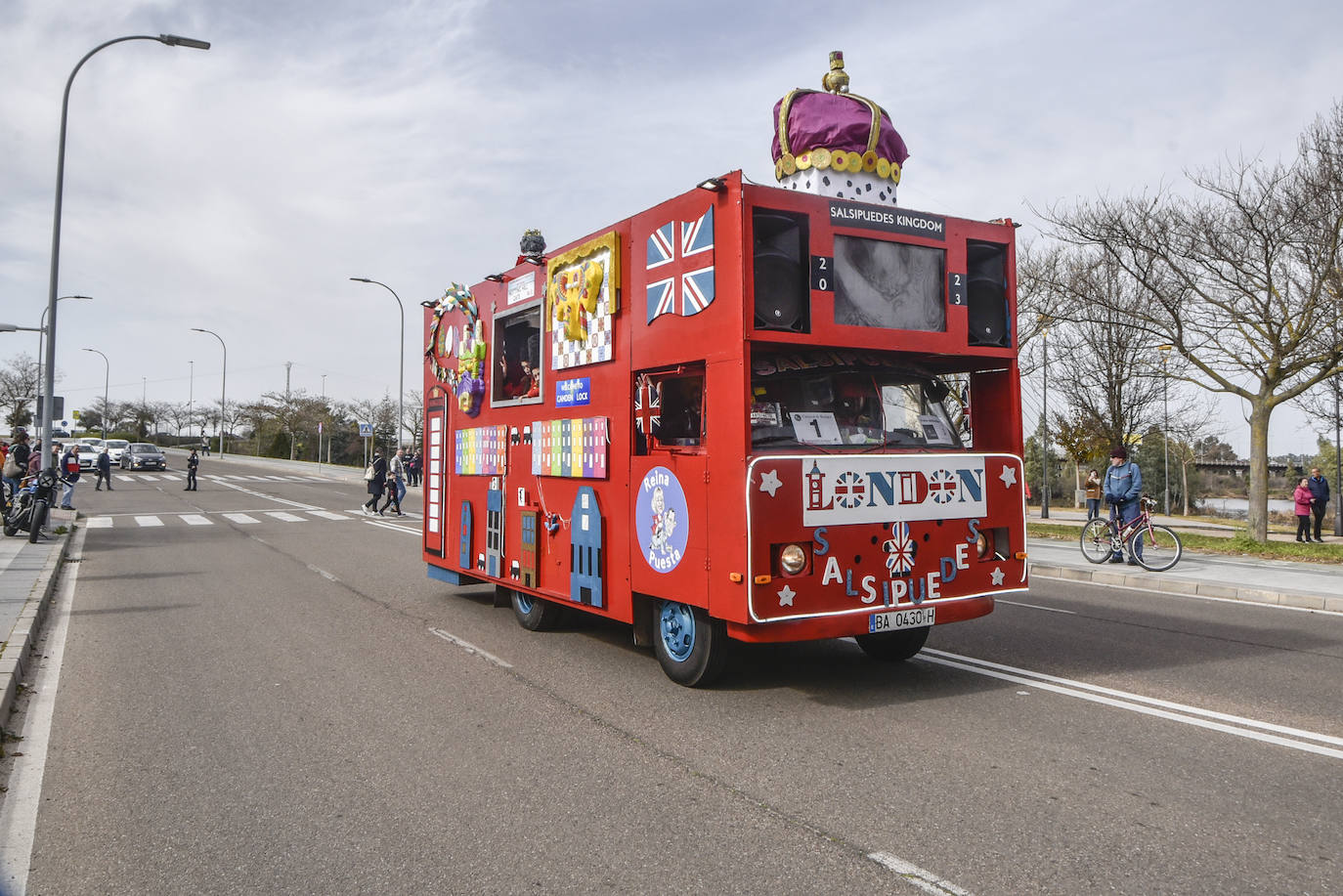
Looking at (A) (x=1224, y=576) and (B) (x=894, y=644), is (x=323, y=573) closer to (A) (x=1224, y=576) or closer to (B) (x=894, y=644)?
(B) (x=894, y=644)

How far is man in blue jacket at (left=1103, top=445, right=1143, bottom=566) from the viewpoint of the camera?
13461mm

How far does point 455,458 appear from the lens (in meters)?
9.75

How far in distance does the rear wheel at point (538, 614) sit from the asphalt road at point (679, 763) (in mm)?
120

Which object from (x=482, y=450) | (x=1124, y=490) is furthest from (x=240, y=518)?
(x=1124, y=490)

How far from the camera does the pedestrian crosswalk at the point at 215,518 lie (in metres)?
20.6

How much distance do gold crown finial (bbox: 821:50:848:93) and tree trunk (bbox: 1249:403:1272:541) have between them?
531 inches

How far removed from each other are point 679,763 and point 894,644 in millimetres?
2753

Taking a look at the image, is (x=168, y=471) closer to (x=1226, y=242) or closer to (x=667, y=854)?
(x=1226, y=242)

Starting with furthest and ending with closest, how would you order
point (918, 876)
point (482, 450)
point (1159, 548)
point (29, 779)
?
point (1159, 548), point (482, 450), point (29, 779), point (918, 876)

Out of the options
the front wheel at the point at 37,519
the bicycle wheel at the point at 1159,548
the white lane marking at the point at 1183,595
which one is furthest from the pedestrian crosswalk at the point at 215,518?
the bicycle wheel at the point at 1159,548

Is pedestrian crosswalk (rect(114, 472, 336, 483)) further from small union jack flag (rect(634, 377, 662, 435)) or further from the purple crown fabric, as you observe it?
the purple crown fabric

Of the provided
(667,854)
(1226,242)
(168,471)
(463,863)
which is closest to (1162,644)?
(667,854)

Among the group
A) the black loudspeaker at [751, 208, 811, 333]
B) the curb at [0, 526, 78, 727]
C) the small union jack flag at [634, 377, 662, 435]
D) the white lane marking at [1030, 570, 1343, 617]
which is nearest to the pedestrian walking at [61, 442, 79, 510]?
the curb at [0, 526, 78, 727]

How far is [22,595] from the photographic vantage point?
9688 millimetres
